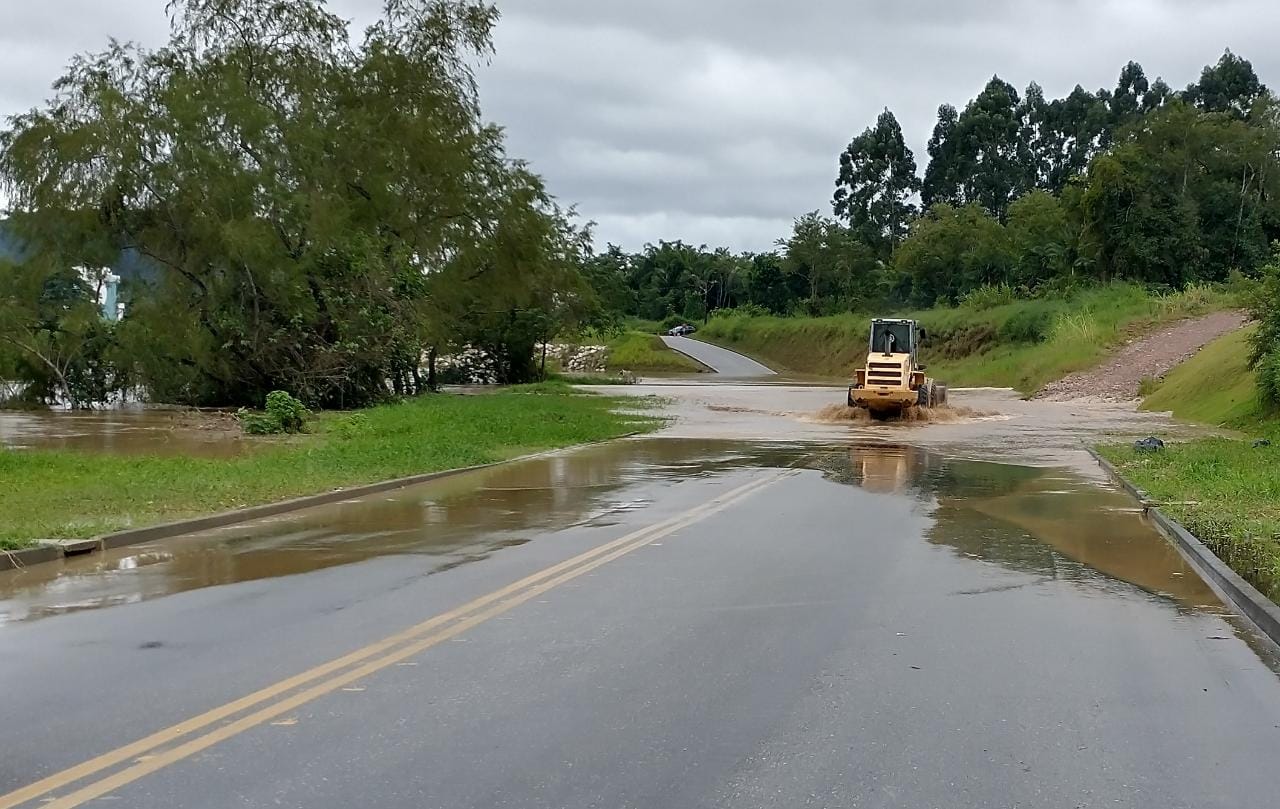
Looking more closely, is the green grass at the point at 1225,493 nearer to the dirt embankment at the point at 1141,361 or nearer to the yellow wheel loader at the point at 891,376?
the yellow wheel loader at the point at 891,376

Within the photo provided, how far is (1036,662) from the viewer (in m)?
7.61

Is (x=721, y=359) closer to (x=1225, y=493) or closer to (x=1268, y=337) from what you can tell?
(x=1268, y=337)

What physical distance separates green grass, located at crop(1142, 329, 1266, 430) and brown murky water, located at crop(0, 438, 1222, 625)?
1316cm

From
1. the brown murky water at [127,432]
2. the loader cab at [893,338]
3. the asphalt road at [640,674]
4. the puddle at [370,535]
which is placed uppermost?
the loader cab at [893,338]

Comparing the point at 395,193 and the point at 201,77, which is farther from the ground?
the point at 201,77

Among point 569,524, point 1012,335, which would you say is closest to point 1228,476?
point 569,524

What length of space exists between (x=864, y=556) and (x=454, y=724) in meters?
6.40

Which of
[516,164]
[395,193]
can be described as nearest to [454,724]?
[395,193]

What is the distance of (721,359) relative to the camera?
299 ft

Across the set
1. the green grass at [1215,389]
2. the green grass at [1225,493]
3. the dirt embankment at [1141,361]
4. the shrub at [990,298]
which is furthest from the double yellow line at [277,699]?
the shrub at [990,298]

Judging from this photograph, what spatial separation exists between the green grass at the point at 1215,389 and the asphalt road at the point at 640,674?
68.5 feet

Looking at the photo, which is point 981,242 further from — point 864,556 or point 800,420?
point 864,556

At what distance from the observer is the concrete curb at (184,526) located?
36.8ft

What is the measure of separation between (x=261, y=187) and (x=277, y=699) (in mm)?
31208
